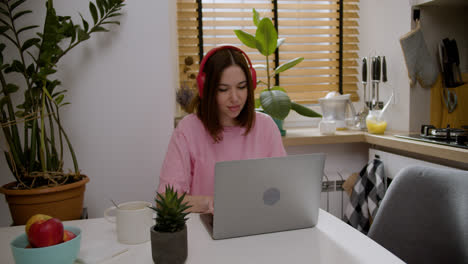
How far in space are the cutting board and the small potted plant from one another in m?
2.01

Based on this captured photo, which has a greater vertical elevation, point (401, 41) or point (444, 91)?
point (401, 41)

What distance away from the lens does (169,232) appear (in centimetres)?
72

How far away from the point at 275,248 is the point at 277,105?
1229 millimetres

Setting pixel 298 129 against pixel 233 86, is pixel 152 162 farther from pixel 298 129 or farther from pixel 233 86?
pixel 298 129

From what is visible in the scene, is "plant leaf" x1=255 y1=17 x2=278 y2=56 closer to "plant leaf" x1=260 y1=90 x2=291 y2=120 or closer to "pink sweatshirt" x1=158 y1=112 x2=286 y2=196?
"plant leaf" x1=260 y1=90 x2=291 y2=120

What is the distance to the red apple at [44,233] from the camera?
677 millimetres

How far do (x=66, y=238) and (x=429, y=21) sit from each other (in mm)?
2307

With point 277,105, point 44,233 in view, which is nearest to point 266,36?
point 277,105

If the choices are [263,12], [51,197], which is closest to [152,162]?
[51,197]

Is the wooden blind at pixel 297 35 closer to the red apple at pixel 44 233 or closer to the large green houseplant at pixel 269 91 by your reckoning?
the large green houseplant at pixel 269 91

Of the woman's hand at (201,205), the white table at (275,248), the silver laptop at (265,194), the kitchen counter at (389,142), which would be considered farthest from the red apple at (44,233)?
the kitchen counter at (389,142)

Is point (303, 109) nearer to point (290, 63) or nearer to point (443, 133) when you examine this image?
point (290, 63)

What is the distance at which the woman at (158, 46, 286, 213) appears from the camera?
56.4 inches

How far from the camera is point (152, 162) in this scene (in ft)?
6.13
